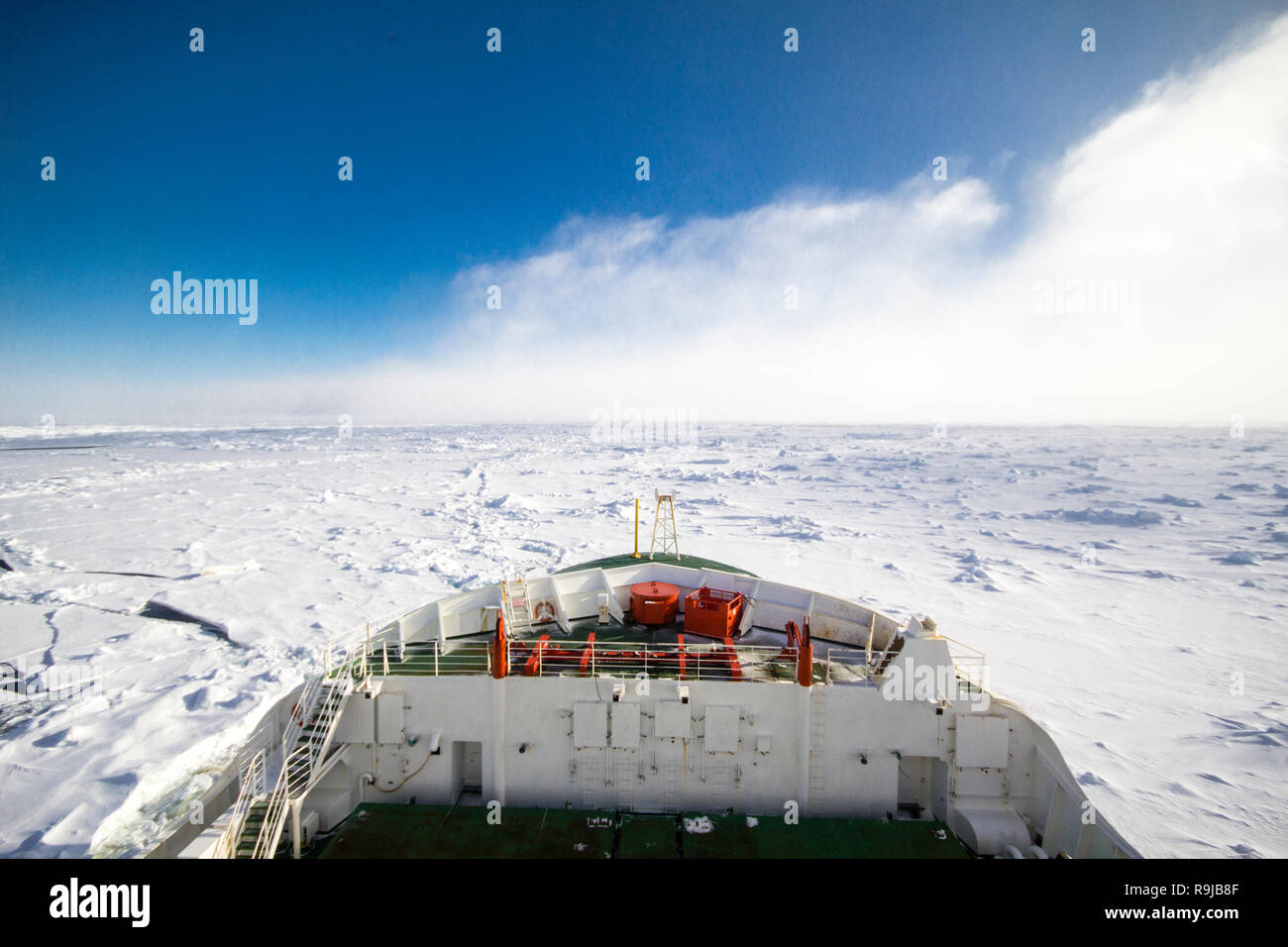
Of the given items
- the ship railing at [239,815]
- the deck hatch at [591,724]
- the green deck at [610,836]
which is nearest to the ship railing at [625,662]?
the deck hatch at [591,724]

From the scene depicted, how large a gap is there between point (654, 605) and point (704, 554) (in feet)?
69.4

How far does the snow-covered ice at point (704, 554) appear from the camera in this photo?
42.5 feet

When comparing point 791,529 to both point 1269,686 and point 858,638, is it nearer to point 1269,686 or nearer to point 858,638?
point 1269,686

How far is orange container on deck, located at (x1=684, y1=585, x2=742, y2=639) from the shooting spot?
10.2 metres

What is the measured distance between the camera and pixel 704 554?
104ft

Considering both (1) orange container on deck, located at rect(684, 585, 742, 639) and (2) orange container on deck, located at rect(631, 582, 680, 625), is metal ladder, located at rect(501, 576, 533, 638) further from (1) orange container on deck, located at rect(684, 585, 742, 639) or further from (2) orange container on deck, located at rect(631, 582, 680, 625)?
(1) orange container on deck, located at rect(684, 585, 742, 639)

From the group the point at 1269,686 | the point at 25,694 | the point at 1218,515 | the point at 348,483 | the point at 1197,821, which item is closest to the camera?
the point at 1197,821

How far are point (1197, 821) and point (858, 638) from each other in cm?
900

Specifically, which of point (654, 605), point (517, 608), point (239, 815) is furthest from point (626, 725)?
point (239, 815)

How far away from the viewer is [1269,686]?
17.3 metres

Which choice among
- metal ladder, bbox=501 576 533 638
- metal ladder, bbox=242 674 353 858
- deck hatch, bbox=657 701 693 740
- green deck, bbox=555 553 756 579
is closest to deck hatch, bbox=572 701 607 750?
deck hatch, bbox=657 701 693 740
